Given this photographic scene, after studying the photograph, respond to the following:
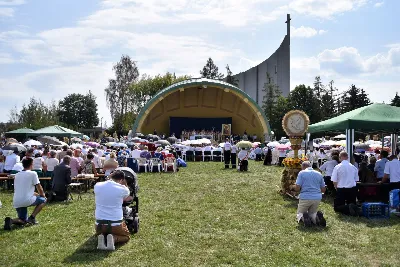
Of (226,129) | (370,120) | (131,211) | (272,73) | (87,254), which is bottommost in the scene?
(87,254)

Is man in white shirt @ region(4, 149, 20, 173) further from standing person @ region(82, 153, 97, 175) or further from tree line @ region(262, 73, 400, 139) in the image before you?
tree line @ region(262, 73, 400, 139)

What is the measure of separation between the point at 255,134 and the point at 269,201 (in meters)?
30.7

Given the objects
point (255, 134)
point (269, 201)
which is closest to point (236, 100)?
point (255, 134)

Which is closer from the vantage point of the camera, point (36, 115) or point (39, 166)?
point (39, 166)

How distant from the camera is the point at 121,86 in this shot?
190 feet

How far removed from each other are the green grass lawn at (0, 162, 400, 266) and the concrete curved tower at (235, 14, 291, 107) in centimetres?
4142

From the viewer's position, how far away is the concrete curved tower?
50.8 m

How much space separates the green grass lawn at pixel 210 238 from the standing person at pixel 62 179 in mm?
505

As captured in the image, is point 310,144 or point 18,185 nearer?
point 18,185

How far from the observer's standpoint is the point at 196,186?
13.8 meters

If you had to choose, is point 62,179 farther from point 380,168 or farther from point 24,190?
point 380,168

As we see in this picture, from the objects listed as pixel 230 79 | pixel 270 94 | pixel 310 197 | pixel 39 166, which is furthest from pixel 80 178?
pixel 230 79

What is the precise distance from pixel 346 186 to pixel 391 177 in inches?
59.7

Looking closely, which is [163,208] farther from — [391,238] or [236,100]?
[236,100]
